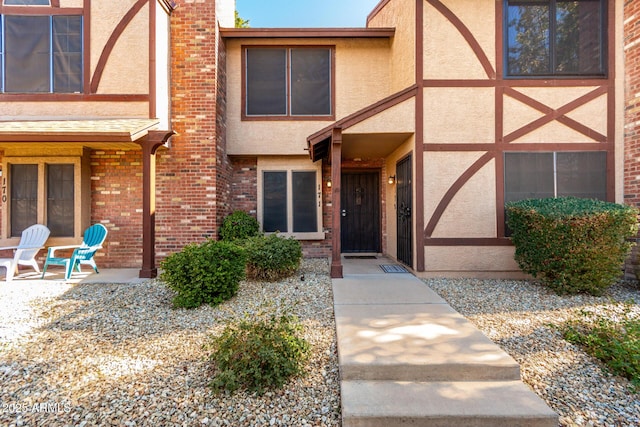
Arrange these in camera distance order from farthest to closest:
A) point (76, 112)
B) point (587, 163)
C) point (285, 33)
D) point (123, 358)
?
point (285, 33) < point (76, 112) < point (587, 163) < point (123, 358)

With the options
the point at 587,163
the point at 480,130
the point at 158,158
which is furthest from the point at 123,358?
the point at 587,163

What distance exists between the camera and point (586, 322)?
3500mm

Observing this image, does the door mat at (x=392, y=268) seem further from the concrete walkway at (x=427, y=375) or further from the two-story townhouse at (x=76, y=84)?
the two-story townhouse at (x=76, y=84)

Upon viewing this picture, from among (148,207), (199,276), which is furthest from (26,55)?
(199,276)

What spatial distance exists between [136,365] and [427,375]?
256cm

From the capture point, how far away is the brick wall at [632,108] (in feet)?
17.7

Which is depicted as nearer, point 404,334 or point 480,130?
point 404,334

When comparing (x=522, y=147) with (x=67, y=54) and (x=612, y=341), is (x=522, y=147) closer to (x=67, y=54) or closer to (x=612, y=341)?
(x=612, y=341)

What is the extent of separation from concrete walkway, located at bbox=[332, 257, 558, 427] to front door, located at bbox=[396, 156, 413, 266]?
8.54 ft

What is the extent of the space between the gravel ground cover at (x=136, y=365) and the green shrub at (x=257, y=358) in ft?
0.27

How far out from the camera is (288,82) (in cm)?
744

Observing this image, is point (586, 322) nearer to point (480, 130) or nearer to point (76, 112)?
point (480, 130)

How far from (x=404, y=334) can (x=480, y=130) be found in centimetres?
435

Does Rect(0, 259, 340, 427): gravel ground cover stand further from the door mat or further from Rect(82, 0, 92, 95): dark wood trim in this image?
Rect(82, 0, 92, 95): dark wood trim
